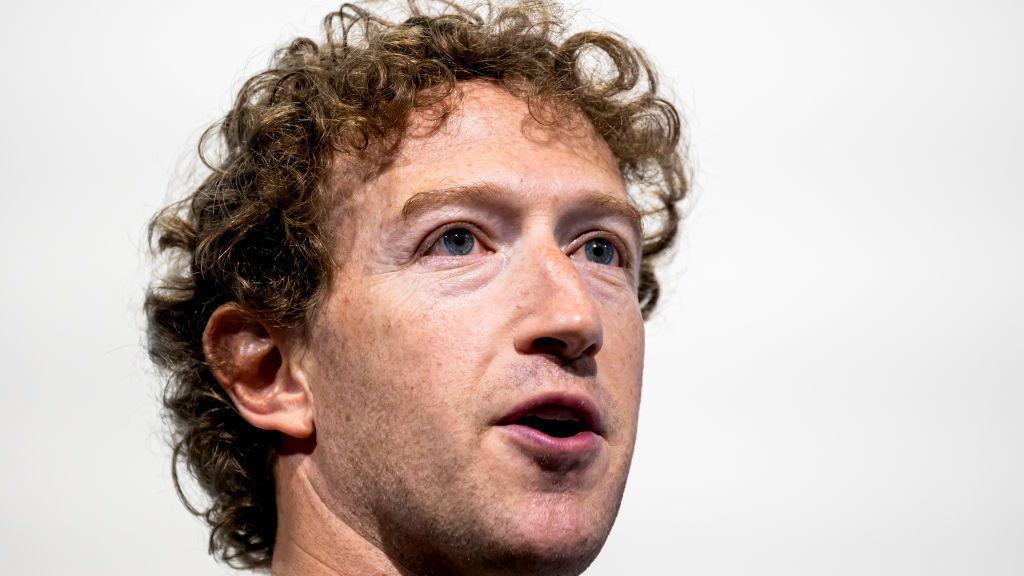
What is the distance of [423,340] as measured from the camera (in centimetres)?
191

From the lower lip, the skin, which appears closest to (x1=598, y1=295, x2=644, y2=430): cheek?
the skin

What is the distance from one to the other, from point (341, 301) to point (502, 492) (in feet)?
1.33

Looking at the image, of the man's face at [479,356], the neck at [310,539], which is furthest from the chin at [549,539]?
the neck at [310,539]

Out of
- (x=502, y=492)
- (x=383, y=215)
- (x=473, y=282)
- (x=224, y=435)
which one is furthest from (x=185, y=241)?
(x=502, y=492)

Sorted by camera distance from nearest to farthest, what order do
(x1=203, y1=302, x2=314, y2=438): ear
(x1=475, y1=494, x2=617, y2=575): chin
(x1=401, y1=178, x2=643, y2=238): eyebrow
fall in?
1. (x1=475, y1=494, x2=617, y2=575): chin
2. (x1=401, y1=178, x2=643, y2=238): eyebrow
3. (x1=203, y1=302, x2=314, y2=438): ear

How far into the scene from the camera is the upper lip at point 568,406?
185cm

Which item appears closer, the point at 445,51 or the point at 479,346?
the point at 479,346

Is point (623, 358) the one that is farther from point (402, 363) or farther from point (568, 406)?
point (402, 363)

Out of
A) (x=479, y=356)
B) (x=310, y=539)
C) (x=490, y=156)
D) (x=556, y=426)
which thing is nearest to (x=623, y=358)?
(x=556, y=426)

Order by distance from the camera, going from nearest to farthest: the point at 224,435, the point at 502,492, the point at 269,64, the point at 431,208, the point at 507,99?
1. the point at 502,492
2. the point at 431,208
3. the point at 507,99
4. the point at 224,435
5. the point at 269,64

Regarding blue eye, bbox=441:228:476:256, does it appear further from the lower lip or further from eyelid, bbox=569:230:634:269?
the lower lip

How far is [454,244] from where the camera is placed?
199 cm

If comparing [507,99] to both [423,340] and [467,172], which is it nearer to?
[467,172]

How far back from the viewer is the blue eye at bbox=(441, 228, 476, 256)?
6.53 ft
